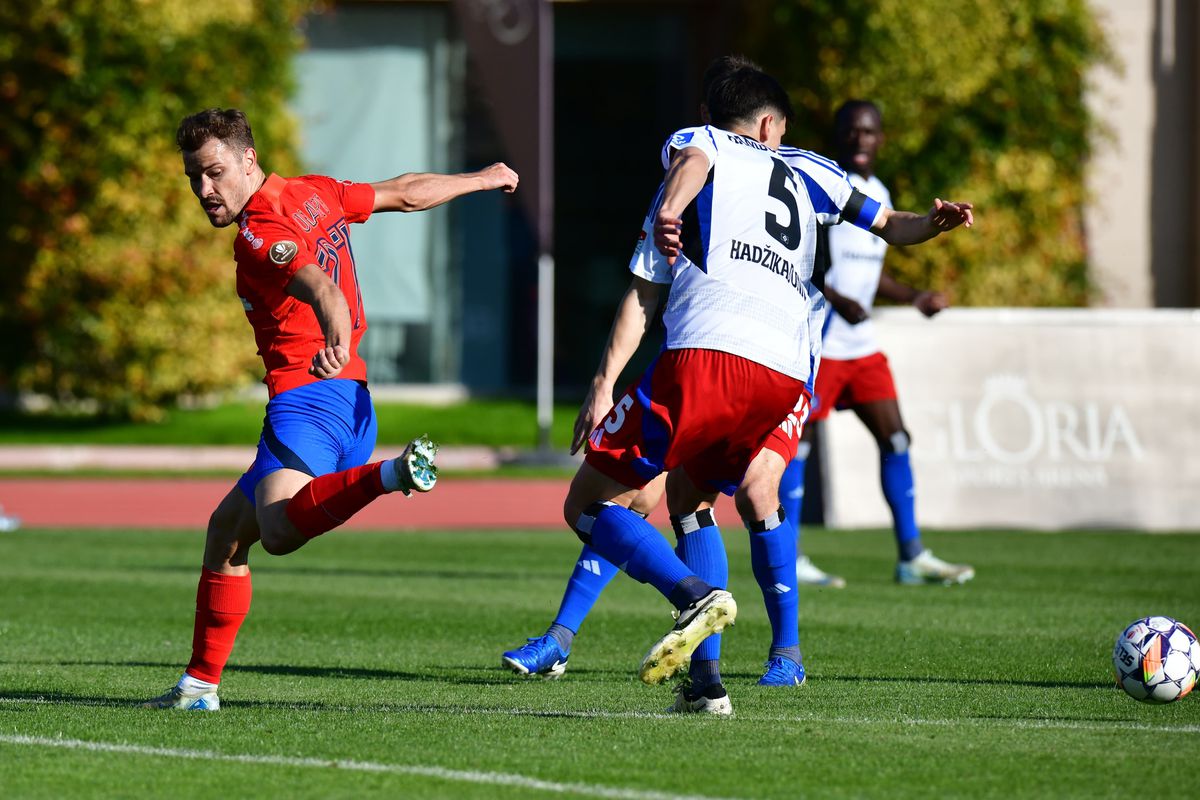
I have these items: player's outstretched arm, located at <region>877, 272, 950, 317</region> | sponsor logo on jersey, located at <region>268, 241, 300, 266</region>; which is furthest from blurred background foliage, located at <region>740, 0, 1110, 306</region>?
sponsor logo on jersey, located at <region>268, 241, 300, 266</region>

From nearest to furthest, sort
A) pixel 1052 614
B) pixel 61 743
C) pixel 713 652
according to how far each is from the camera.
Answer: pixel 61 743, pixel 713 652, pixel 1052 614

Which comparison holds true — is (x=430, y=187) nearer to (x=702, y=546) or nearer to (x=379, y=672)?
(x=702, y=546)

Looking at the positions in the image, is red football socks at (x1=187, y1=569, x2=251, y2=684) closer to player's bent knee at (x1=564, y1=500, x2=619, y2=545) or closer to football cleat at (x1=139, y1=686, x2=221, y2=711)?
football cleat at (x1=139, y1=686, x2=221, y2=711)

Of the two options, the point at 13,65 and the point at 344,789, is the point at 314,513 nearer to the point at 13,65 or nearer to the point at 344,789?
the point at 344,789

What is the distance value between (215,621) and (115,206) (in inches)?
783

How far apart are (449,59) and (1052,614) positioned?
74.1 ft

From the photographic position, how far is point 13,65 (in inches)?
1010

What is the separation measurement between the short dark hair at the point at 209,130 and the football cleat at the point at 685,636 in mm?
2227

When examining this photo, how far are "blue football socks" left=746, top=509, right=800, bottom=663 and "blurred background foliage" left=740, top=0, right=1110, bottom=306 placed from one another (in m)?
19.7

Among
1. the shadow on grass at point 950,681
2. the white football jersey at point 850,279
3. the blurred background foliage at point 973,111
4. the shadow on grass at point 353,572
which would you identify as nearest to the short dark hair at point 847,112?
the white football jersey at point 850,279

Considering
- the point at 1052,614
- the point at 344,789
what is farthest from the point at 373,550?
the point at 344,789

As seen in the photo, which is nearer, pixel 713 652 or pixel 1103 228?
pixel 713 652

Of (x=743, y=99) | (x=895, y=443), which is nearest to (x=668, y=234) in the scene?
(x=743, y=99)

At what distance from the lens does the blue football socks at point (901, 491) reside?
11.1 metres
